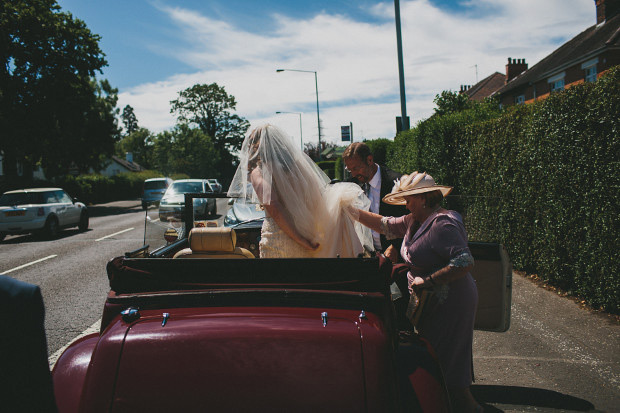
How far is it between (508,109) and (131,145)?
107m

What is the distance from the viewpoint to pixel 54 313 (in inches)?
247

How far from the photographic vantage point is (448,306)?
2.89 m

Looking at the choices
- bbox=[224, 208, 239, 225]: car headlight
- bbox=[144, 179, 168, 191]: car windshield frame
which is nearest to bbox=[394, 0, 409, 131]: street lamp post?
bbox=[224, 208, 239, 225]: car headlight

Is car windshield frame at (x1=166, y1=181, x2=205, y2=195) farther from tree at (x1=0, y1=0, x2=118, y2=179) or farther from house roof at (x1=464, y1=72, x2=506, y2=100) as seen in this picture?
house roof at (x1=464, y1=72, x2=506, y2=100)

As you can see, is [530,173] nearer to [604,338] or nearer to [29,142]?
[604,338]

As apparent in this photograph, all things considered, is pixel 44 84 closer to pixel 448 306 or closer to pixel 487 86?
pixel 448 306

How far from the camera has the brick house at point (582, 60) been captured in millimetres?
22031

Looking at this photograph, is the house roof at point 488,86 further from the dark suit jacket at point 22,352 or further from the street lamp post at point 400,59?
the dark suit jacket at point 22,352

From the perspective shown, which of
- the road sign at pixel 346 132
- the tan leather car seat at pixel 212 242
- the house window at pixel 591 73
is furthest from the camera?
the road sign at pixel 346 132

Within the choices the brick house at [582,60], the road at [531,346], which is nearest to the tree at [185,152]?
the brick house at [582,60]

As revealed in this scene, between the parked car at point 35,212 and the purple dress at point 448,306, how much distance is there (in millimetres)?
14873

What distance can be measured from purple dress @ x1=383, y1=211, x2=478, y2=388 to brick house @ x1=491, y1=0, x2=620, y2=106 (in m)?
19.1

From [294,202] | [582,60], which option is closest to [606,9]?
[582,60]

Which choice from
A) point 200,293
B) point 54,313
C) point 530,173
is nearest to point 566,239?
point 530,173
